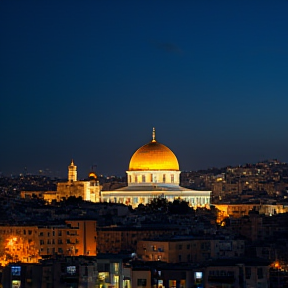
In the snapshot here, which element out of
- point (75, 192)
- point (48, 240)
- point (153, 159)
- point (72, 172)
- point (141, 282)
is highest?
point (72, 172)

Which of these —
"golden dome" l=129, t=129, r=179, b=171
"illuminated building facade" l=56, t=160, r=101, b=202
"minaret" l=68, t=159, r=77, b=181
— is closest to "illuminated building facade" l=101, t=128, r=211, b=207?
"golden dome" l=129, t=129, r=179, b=171

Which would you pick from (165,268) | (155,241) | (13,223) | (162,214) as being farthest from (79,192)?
(165,268)

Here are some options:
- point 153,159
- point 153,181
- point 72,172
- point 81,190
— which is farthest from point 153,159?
point 72,172

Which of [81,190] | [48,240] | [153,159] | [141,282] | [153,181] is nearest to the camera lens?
[141,282]

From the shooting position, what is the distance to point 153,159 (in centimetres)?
11431

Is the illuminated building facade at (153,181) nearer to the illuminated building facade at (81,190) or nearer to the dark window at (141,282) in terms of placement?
the illuminated building facade at (81,190)

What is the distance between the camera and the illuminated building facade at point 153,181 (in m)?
113

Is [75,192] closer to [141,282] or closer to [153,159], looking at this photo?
[153,159]

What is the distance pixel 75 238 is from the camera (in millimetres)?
80250

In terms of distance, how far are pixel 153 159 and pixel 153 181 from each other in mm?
1434

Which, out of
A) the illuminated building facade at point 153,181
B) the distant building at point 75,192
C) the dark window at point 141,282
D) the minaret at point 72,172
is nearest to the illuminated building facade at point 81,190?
the distant building at point 75,192

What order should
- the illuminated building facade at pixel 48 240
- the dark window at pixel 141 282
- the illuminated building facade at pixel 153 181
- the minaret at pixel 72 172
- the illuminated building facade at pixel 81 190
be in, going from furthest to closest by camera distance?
the minaret at pixel 72 172 < the illuminated building facade at pixel 81 190 < the illuminated building facade at pixel 153 181 < the illuminated building facade at pixel 48 240 < the dark window at pixel 141 282

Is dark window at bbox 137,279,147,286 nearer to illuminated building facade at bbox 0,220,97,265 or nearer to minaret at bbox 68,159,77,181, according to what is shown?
illuminated building facade at bbox 0,220,97,265

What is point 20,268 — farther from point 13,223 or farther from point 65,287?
point 13,223
